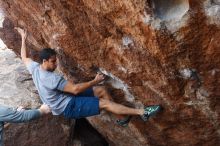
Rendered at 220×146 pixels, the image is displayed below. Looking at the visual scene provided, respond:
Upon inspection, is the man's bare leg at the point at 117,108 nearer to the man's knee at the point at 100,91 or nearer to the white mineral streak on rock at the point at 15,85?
the man's knee at the point at 100,91

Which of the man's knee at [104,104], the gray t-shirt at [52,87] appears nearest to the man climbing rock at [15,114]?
the gray t-shirt at [52,87]

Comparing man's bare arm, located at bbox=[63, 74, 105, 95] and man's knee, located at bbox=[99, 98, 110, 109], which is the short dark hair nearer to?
man's bare arm, located at bbox=[63, 74, 105, 95]

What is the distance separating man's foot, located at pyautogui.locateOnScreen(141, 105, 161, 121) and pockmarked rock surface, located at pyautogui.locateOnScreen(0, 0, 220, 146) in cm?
9

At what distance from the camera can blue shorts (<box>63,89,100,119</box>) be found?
262 inches

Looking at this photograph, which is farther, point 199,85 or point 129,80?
point 129,80

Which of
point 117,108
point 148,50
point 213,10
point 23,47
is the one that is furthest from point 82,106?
point 213,10

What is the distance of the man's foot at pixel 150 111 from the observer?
641 cm

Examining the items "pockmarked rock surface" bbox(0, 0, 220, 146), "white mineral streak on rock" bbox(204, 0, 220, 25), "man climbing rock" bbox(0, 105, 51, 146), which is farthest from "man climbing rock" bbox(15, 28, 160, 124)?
"white mineral streak on rock" bbox(204, 0, 220, 25)

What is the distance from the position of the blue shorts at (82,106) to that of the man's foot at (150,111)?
814 millimetres

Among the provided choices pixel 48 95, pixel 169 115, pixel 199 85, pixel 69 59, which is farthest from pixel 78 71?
pixel 199 85

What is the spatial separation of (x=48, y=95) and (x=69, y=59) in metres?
0.78

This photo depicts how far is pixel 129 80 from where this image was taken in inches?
255

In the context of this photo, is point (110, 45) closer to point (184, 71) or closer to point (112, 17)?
point (112, 17)

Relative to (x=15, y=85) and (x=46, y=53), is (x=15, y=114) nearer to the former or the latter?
(x=46, y=53)
